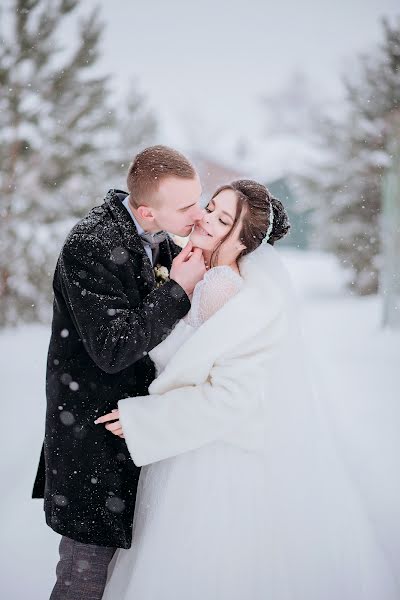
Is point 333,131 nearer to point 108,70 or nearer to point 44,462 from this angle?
point 108,70

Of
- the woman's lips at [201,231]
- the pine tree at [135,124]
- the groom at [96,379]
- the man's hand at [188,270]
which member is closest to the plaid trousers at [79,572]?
the groom at [96,379]

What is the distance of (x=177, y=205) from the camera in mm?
2158

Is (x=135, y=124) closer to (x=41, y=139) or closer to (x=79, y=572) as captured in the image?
(x=41, y=139)

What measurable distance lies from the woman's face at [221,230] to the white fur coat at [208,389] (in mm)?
312

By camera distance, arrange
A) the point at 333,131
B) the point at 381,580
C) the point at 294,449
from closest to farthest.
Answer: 1. the point at 294,449
2. the point at 381,580
3. the point at 333,131

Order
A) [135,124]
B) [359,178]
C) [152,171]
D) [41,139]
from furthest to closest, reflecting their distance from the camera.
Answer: [359,178] < [135,124] < [41,139] < [152,171]

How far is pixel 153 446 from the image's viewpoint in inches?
76.0

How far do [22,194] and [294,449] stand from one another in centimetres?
951

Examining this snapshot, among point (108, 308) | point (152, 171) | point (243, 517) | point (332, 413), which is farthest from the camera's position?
point (332, 413)

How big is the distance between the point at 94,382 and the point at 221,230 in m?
0.84

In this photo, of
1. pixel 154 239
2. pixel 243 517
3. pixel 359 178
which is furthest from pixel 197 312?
pixel 359 178

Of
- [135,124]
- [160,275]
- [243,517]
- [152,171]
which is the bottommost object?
[243,517]

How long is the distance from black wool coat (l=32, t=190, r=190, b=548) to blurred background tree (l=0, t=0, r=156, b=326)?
28.4ft

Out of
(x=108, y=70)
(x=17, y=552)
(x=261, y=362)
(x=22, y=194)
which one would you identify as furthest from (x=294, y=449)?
(x=108, y=70)
